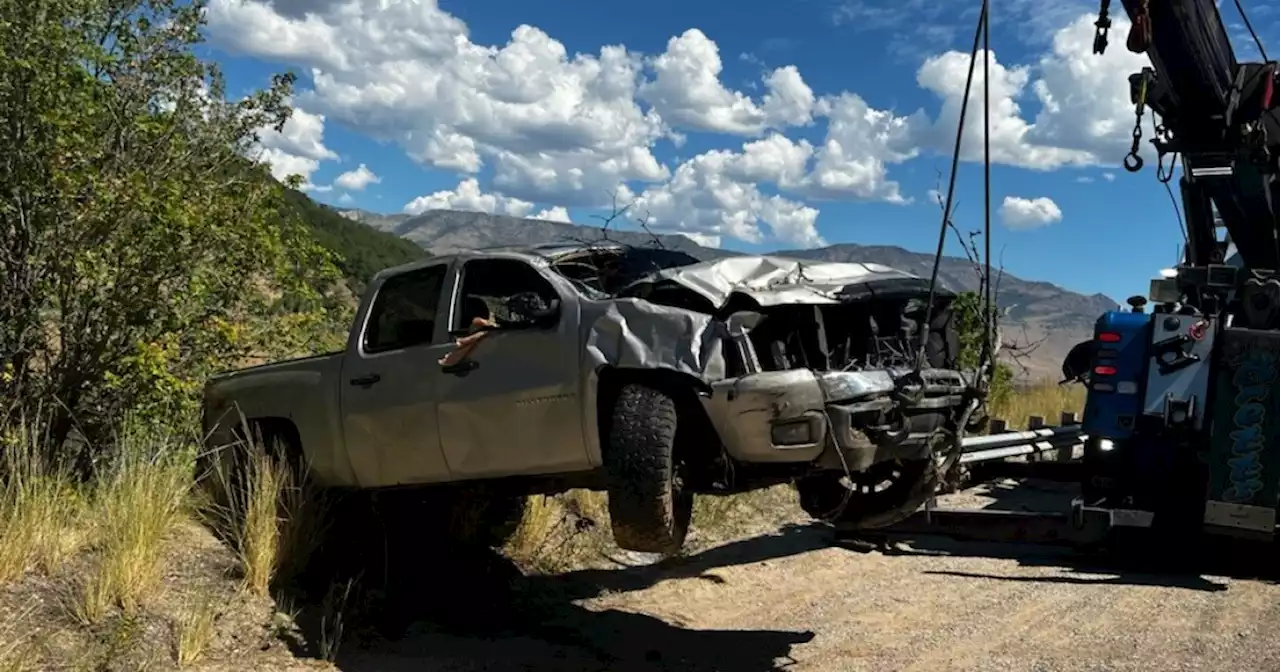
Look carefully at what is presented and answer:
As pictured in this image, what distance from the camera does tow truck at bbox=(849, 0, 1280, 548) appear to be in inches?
284

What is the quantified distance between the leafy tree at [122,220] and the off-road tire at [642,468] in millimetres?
3861

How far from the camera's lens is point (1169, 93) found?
8.83 metres

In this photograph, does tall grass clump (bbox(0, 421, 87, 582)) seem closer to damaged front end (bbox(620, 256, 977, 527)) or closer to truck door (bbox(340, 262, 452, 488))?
truck door (bbox(340, 262, 452, 488))

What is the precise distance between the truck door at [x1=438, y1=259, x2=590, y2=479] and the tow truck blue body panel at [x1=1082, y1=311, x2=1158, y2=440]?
4.22 m

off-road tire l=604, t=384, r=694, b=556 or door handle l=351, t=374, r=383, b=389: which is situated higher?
door handle l=351, t=374, r=383, b=389

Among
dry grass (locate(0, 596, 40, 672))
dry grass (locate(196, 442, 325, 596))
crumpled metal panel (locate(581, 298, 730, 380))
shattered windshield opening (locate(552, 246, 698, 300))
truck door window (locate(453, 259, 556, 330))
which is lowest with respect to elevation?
dry grass (locate(0, 596, 40, 672))

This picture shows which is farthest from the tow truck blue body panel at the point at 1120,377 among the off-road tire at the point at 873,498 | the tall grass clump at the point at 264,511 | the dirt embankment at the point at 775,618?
the tall grass clump at the point at 264,511

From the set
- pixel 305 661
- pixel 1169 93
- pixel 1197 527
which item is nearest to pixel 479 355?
pixel 305 661

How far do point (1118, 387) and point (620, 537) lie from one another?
169 inches

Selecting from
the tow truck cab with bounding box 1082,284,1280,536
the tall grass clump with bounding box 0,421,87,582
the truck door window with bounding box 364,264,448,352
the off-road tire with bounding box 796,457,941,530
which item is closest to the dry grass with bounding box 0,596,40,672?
the tall grass clump with bounding box 0,421,87,582

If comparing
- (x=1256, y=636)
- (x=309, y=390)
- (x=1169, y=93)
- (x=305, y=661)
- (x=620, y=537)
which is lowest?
(x=305, y=661)

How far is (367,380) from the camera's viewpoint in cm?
667

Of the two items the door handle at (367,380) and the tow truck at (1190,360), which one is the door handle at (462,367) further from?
the tow truck at (1190,360)

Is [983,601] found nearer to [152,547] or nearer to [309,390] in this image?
[309,390]
